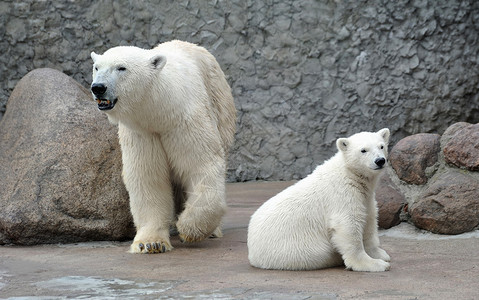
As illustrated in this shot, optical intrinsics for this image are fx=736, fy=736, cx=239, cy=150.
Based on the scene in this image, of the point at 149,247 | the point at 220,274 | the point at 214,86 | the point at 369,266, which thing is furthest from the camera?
the point at 214,86

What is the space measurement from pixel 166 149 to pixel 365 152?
1.51 m

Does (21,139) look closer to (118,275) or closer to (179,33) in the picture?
(118,275)

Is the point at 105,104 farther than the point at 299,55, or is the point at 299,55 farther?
the point at 299,55

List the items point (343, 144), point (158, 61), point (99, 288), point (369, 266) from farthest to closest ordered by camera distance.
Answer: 1. point (158, 61)
2. point (343, 144)
3. point (369, 266)
4. point (99, 288)

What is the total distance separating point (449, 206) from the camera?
496cm

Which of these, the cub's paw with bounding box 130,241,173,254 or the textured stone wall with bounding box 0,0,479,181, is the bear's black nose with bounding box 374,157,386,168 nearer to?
the cub's paw with bounding box 130,241,173,254

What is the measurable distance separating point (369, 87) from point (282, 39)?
117 cm

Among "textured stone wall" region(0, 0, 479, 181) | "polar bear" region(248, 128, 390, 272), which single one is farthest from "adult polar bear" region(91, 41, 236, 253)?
"textured stone wall" region(0, 0, 479, 181)

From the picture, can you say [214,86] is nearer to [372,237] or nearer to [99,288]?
[372,237]

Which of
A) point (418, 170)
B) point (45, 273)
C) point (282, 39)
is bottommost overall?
point (45, 273)

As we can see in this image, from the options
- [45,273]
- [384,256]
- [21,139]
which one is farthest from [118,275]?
[21,139]

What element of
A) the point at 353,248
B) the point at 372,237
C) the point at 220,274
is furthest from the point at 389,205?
the point at 220,274

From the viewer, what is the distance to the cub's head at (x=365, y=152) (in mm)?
4031

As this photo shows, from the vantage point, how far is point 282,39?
28.5 feet
